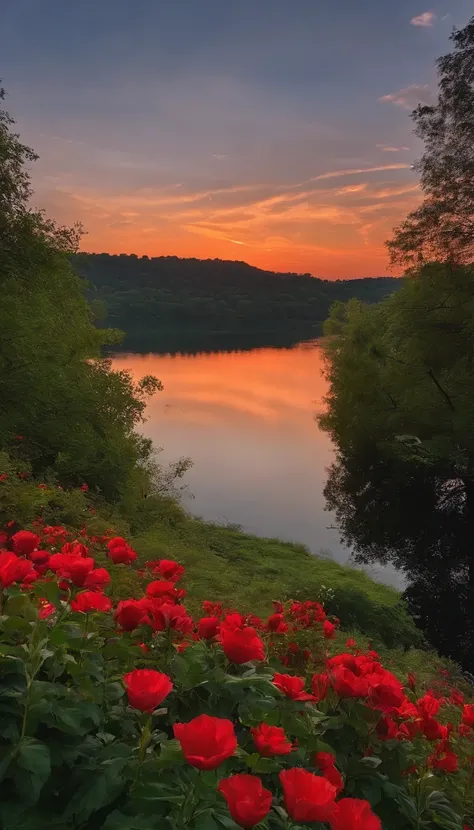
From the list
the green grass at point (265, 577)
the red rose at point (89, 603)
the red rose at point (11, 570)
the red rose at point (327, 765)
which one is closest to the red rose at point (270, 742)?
the red rose at point (327, 765)

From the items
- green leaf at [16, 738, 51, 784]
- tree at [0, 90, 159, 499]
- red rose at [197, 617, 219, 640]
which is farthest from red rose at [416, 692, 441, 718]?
tree at [0, 90, 159, 499]

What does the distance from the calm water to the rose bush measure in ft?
62.4

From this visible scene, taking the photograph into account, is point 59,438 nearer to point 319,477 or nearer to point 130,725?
point 130,725

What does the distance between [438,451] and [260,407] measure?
93.0 ft

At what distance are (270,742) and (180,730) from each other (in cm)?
39

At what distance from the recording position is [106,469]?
661 inches

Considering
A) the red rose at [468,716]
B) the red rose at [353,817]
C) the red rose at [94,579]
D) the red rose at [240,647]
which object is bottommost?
the red rose at [468,716]

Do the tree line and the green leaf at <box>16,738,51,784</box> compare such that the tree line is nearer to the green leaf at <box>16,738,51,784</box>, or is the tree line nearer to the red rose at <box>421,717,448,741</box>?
the red rose at <box>421,717,448,741</box>

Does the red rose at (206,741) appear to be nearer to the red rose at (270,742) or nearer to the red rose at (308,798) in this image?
the red rose at (308,798)

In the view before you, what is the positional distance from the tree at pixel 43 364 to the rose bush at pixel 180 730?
10.7 meters

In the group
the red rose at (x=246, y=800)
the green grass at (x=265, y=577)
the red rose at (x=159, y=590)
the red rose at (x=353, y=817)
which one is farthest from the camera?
the green grass at (x=265, y=577)

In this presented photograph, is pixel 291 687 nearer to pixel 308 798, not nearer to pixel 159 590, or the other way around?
pixel 308 798

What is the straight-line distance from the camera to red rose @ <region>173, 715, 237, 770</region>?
1.20 metres

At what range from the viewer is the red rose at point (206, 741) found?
3.95ft
